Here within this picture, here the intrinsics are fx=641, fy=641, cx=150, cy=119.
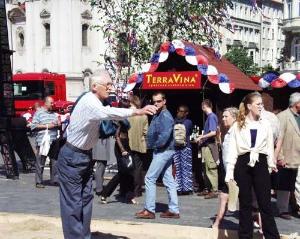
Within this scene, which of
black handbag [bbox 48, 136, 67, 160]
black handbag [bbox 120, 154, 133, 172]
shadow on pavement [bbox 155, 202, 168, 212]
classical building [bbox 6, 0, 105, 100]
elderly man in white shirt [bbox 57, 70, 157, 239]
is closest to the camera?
elderly man in white shirt [bbox 57, 70, 157, 239]

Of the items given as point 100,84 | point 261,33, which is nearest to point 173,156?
point 100,84

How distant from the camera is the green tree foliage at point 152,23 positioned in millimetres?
16906

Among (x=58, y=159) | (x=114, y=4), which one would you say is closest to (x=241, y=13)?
(x=114, y=4)

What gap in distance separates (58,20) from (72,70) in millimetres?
4416

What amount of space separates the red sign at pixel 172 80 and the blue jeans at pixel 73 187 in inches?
205

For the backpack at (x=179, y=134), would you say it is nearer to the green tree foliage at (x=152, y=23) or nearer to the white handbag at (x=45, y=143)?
the white handbag at (x=45, y=143)

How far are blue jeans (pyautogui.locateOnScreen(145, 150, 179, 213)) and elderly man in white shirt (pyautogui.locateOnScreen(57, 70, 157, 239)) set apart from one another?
2149 millimetres

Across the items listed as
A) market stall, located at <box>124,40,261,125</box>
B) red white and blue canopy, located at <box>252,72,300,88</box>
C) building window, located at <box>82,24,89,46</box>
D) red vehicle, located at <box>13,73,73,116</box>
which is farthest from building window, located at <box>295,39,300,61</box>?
red white and blue canopy, located at <box>252,72,300,88</box>

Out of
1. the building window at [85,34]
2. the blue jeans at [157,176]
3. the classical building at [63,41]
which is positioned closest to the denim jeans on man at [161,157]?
the blue jeans at [157,176]

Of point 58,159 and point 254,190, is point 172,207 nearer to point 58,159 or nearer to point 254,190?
point 254,190

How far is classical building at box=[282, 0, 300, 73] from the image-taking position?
221 ft

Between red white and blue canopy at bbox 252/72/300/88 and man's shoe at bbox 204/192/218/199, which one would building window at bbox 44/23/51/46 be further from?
man's shoe at bbox 204/192/218/199

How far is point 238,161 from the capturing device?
7.19 metres

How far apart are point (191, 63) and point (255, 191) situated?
16.1 feet
